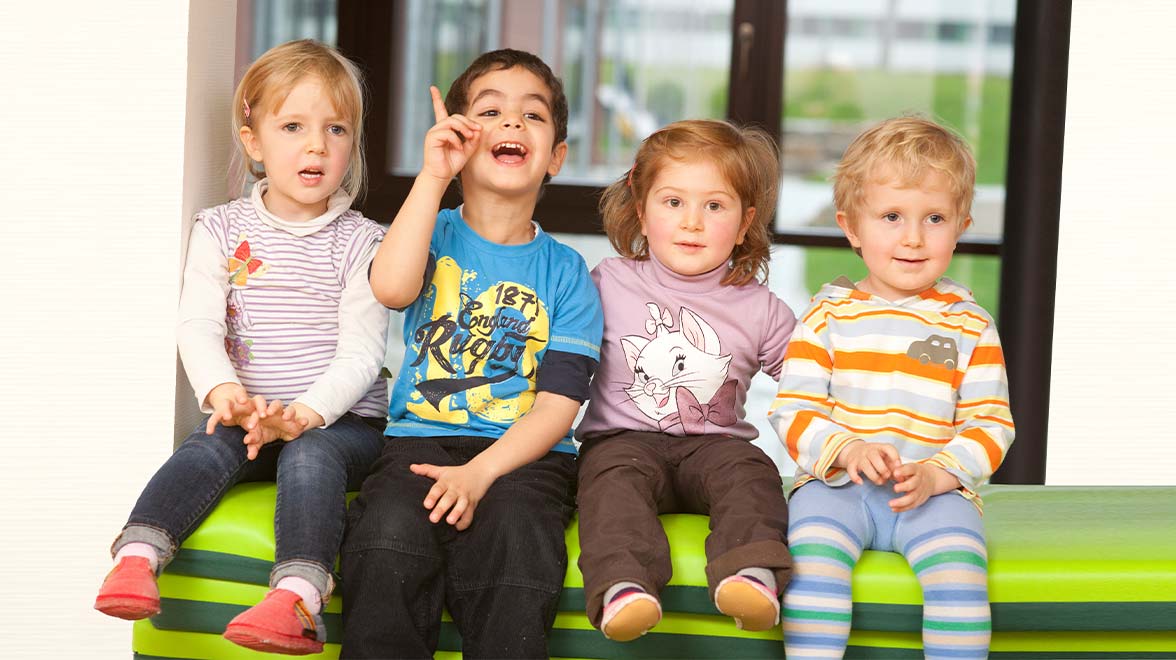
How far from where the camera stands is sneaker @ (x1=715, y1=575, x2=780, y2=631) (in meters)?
1.66

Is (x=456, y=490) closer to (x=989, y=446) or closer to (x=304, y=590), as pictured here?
(x=304, y=590)

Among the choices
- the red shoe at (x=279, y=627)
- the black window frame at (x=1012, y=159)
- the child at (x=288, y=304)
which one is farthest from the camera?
the black window frame at (x=1012, y=159)

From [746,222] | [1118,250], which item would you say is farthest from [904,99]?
[746,222]

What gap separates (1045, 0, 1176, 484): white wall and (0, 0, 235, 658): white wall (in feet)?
5.73

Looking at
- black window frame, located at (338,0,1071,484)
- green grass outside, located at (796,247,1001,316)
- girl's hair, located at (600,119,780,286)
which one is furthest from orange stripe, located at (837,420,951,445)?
green grass outside, located at (796,247,1001,316)

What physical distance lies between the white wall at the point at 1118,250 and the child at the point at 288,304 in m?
1.44

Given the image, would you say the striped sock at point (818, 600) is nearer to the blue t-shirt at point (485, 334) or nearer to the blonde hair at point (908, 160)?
the blue t-shirt at point (485, 334)

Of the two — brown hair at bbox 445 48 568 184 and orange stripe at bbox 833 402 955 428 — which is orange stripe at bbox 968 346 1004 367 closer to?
orange stripe at bbox 833 402 955 428

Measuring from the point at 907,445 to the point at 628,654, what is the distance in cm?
53

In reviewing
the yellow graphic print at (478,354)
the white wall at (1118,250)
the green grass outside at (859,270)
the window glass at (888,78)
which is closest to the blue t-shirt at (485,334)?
the yellow graphic print at (478,354)

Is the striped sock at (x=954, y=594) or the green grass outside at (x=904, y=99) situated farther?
the green grass outside at (x=904, y=99)

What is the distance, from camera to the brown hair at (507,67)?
2150mm

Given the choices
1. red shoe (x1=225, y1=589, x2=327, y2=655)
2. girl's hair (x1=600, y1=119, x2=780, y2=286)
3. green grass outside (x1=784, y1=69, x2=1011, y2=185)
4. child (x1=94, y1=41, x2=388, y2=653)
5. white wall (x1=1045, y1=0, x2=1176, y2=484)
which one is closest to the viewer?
red shoe (x1=225, y1=589, x2=327, y2=655)

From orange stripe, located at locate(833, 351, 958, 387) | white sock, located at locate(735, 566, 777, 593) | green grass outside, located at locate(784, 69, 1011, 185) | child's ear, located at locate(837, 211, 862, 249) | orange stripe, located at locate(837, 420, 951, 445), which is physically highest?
green grass outside, located at locate(784, 69, 1011, 185)
